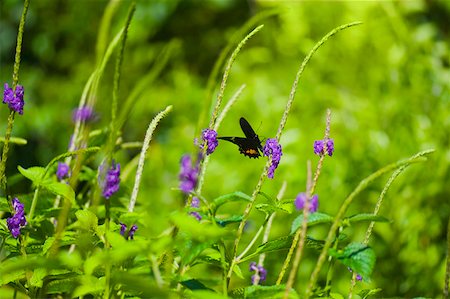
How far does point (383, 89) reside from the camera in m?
3.34

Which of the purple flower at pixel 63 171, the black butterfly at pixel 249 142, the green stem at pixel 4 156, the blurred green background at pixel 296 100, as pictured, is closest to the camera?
the green stem at pixel 4 156

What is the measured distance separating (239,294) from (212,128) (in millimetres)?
291

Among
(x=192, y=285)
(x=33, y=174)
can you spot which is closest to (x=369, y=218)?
(x=192, y=285)

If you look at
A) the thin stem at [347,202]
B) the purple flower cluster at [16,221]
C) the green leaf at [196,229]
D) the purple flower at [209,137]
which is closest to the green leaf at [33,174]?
the purple flower cluster at [16,221]

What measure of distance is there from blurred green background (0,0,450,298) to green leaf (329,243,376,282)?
315mm

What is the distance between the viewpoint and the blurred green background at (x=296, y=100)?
2922 millimetres

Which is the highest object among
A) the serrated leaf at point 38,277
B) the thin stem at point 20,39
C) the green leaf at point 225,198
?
the thin stem at point 20,39

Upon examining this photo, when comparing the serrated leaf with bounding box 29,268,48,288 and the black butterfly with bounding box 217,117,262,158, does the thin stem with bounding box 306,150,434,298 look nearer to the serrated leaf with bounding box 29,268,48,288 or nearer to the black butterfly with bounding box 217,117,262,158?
the black butterfly with bounding box 217,117,262,158

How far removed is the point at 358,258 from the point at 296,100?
114 inches

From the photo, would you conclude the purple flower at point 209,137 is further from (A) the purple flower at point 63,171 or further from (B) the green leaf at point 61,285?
(A) the purple flower at point 63,171

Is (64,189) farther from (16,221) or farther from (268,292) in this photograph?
(268,292)

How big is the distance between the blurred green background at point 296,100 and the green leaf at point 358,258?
12.4 inches

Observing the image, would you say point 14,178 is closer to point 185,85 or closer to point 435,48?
point 435,48

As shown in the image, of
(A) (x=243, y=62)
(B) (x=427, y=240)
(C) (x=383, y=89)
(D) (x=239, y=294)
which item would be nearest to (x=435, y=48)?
(C) (x=383, y=89)
